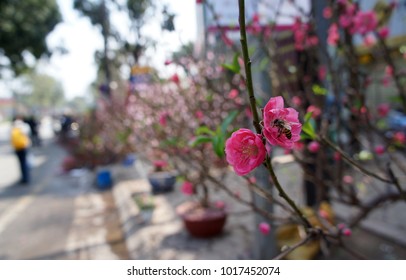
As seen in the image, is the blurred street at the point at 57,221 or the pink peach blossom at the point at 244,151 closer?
the pink peach blossom at the point at 244,151

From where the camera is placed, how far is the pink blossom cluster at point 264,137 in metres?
0.81

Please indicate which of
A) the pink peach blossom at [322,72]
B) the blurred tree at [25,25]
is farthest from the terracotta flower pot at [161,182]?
the blurred tree at [25,25]

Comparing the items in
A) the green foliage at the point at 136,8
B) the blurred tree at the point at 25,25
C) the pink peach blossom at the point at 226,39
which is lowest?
the pink peach blossom at the point at 226,39

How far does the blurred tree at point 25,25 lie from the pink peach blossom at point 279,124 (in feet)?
67.8

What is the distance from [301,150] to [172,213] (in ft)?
8.84

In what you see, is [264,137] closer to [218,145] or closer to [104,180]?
[218,145]

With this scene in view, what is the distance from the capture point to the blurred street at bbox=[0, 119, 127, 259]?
171 inches

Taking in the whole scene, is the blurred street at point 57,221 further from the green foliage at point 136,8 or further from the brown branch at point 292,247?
the brown branch at point 292,247

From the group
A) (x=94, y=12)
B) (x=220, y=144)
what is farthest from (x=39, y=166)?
(x=220, y=144)

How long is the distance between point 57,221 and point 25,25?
1752 cm

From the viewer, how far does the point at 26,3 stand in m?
19.8

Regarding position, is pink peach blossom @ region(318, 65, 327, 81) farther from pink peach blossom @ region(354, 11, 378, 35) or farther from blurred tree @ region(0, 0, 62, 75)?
blurred tree @ region(0, 0, 62, 75)

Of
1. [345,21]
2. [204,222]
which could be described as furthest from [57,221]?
[345,21]

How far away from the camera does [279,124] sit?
0.82m
